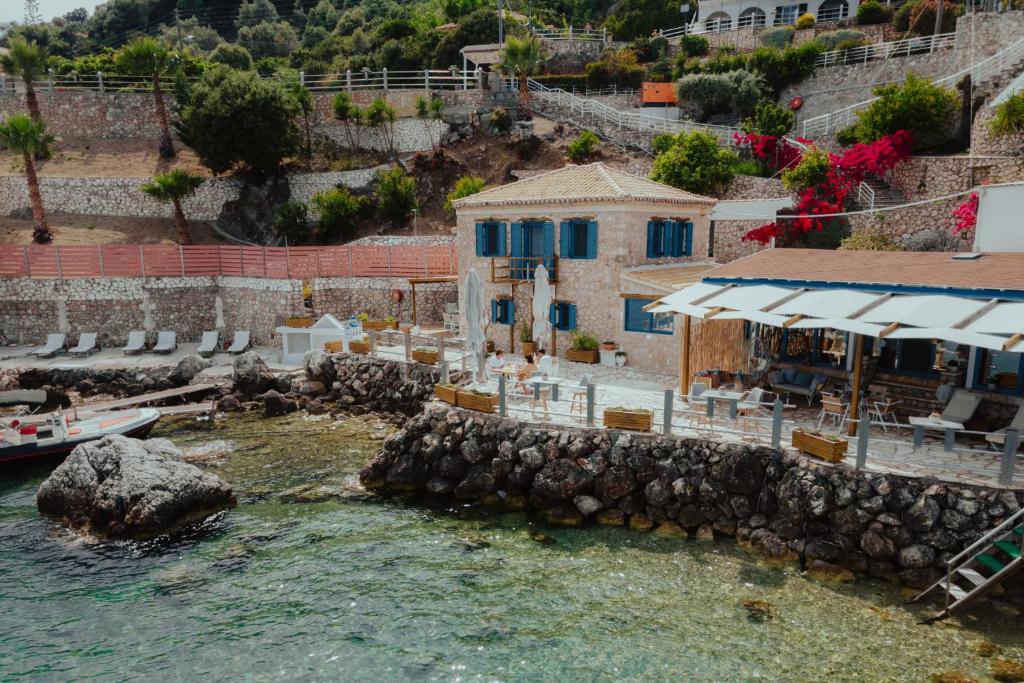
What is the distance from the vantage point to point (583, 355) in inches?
846

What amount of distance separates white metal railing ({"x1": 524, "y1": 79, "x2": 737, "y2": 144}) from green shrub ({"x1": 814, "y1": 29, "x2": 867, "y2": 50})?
451 inches

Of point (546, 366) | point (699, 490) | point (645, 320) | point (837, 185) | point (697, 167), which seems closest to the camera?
point (699, 490)

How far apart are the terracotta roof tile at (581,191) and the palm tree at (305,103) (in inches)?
1032

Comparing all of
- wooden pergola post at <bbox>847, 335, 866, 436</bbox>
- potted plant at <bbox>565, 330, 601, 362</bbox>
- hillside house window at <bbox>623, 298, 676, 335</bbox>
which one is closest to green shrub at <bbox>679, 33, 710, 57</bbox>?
hillside house window at <bbox>623, 298, 676, 335</bbox>

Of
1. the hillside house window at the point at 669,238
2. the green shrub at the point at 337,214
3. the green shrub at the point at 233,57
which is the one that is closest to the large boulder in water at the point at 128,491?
the hillside house window at the point at 669,238

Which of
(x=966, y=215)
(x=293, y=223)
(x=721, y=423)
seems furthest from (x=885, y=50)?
(x=293, y=223)

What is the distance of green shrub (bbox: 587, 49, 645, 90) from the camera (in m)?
46.6

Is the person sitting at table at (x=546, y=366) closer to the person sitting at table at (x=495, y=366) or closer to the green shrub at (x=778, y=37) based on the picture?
the person sitting at table at (x=495, y=366)

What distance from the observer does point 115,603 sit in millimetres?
12156

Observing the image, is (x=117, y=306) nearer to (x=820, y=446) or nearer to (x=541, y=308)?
(x=541, y=308)

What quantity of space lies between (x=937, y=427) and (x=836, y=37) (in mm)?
38961

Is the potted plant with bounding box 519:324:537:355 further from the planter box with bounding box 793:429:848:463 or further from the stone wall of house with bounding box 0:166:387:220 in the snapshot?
the stone wall of house with bounding box 0:166:387:220

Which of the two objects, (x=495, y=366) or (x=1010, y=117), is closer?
(x=495, y=366)

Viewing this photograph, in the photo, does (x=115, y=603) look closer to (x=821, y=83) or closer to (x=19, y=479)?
(x=19, y=479)
